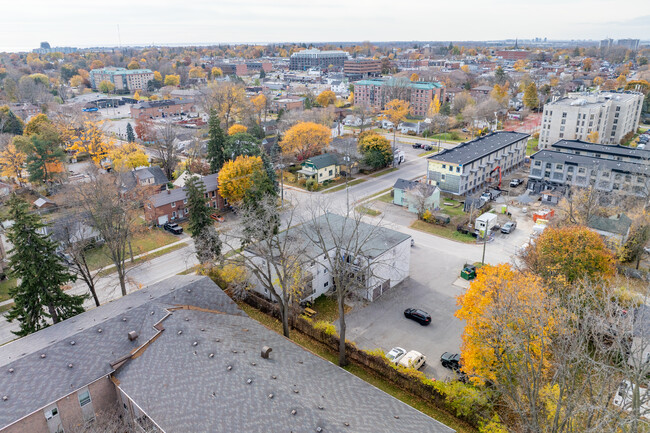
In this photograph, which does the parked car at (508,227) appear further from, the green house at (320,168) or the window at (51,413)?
the window at (51,413)

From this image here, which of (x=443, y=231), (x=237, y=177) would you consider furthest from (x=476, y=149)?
(x=237, y=177)

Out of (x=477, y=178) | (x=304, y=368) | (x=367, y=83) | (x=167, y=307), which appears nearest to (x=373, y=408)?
(x=304, y=368)

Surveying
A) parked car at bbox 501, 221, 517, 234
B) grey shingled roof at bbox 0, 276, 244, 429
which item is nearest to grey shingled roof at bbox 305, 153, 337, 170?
parked car at bbox 501, 221, 517, 234

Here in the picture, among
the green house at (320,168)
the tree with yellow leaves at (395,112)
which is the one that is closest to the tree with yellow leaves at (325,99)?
the tree with yellow leaves at (395,112)

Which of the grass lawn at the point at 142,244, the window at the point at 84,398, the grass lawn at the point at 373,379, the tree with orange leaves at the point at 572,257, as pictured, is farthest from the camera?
the grass lawn at the point at 142,244

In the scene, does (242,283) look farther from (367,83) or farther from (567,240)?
(367,83)

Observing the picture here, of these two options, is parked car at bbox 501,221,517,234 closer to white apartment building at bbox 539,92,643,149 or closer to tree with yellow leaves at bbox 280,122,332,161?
tree with yellow leaves at bbox 280,122,332,161
